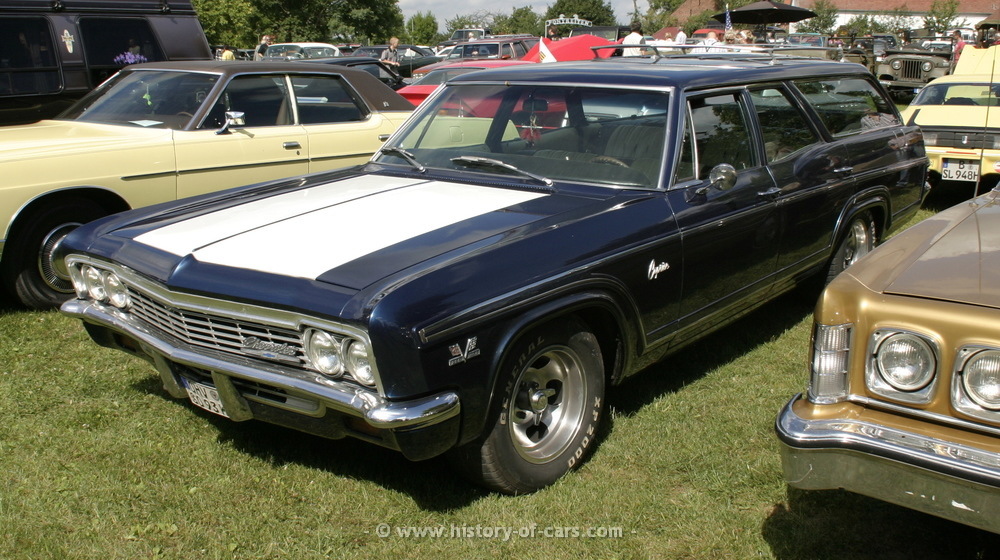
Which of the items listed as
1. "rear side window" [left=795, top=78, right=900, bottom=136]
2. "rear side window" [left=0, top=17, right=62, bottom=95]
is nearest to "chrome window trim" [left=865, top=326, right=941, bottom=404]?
"rear side window" [left=795, top=78, right=900, bottom=136]

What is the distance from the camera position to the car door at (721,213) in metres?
4.00

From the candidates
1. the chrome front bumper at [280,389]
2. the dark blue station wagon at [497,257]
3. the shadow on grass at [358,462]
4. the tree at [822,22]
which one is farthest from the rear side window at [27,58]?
the tree at [822,22]

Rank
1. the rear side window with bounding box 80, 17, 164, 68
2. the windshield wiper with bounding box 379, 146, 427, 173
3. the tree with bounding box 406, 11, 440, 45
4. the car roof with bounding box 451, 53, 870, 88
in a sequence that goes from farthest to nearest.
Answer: the tree with bounding box 406, 11, 440, 45 → the rear side window with bounding box 80, 17, 164, 68 → the windshield wiper with bounding box 379, 146, 427, 173 → the car roof with bounding box 451, 53, 870, 88

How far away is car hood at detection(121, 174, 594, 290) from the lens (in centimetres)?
314

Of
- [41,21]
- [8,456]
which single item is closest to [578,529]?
[8,456]

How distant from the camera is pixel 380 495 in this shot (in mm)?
3482

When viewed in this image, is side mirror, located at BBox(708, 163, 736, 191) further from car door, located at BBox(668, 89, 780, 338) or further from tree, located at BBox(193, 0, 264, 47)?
tree, located at BBox(193, 0, 264, 47)

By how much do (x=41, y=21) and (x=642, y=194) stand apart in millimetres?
6170

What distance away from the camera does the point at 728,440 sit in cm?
394

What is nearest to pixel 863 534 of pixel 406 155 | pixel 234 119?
pixel 406 155

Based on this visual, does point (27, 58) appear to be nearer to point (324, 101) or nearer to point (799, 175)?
point (324, 101)

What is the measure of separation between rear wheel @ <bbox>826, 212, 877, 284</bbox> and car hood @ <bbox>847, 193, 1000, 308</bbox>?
2.27 m

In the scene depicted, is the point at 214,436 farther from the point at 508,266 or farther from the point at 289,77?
the point at 289,77

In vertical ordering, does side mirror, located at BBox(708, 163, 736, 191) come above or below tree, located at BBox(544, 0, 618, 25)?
below
